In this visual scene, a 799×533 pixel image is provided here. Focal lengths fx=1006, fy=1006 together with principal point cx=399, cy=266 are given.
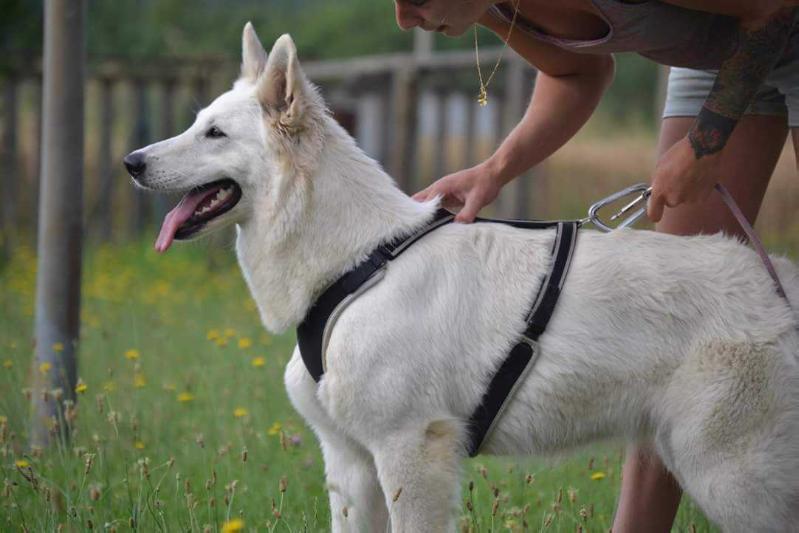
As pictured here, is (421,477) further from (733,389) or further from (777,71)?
(777,71)

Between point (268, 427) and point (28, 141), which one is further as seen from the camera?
point (28, 141)

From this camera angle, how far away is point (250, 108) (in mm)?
3268

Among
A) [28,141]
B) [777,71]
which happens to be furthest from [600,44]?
[28,141]

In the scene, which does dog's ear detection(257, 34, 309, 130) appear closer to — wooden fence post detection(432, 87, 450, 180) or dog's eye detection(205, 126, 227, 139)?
dog's eye detection(205, 126, 227, 139)

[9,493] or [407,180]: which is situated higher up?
[9,493]

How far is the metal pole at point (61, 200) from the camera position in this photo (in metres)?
4.51

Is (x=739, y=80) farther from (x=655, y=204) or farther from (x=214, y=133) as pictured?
(x=214, y=133)

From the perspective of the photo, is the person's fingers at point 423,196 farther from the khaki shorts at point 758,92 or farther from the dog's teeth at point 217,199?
the khaki shorts at point 758,92

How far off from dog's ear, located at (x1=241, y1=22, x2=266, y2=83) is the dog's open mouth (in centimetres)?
40

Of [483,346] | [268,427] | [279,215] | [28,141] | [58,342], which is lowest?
[28,141]

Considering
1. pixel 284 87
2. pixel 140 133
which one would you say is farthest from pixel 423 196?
pixel 140 133

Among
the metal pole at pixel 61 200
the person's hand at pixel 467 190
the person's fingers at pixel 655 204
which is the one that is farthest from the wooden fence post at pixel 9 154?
the person's fingers at pixel 655 204

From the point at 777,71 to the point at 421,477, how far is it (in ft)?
5.41

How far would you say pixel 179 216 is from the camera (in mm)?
3240
